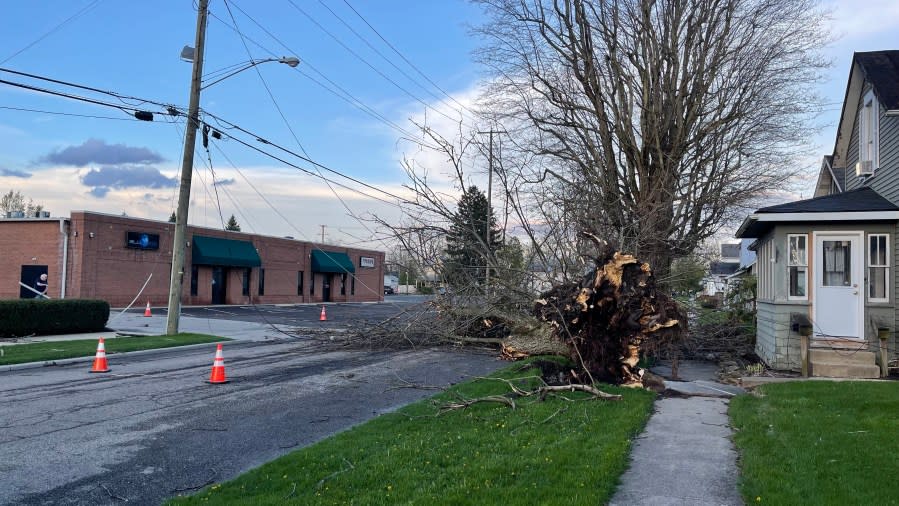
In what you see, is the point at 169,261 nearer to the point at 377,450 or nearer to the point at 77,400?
the point at 77,400

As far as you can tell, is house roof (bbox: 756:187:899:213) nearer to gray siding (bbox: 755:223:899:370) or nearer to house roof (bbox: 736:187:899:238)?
house roof (bbox: 736:187:899:238)

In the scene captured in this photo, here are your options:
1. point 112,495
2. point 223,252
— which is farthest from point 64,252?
point 112,495

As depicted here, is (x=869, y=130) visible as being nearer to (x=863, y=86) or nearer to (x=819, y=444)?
(x=863, y=86)

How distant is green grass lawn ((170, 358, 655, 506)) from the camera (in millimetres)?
5352

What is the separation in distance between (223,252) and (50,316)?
831 inches

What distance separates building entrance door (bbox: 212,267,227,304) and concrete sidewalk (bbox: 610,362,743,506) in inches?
1434

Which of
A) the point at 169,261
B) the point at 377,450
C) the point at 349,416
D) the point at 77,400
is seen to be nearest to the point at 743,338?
the point at 349,416

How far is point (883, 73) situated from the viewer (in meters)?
14.7

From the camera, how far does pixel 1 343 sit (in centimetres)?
1750

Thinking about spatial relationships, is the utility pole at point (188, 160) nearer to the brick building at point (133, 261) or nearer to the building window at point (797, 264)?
the brick building at point (133, 261)

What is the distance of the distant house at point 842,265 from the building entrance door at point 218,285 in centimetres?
3473

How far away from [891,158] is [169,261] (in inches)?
1376

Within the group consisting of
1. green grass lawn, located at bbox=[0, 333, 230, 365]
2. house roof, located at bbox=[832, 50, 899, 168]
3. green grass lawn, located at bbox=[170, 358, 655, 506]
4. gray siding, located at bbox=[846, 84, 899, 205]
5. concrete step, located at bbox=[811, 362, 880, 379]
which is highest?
house roof, located at bbox=[832, 50, 899, 168]

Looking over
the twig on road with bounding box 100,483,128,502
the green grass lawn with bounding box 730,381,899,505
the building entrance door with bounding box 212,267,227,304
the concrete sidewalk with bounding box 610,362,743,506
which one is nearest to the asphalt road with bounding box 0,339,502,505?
the twig on road with bounding box 100,483,128,502
